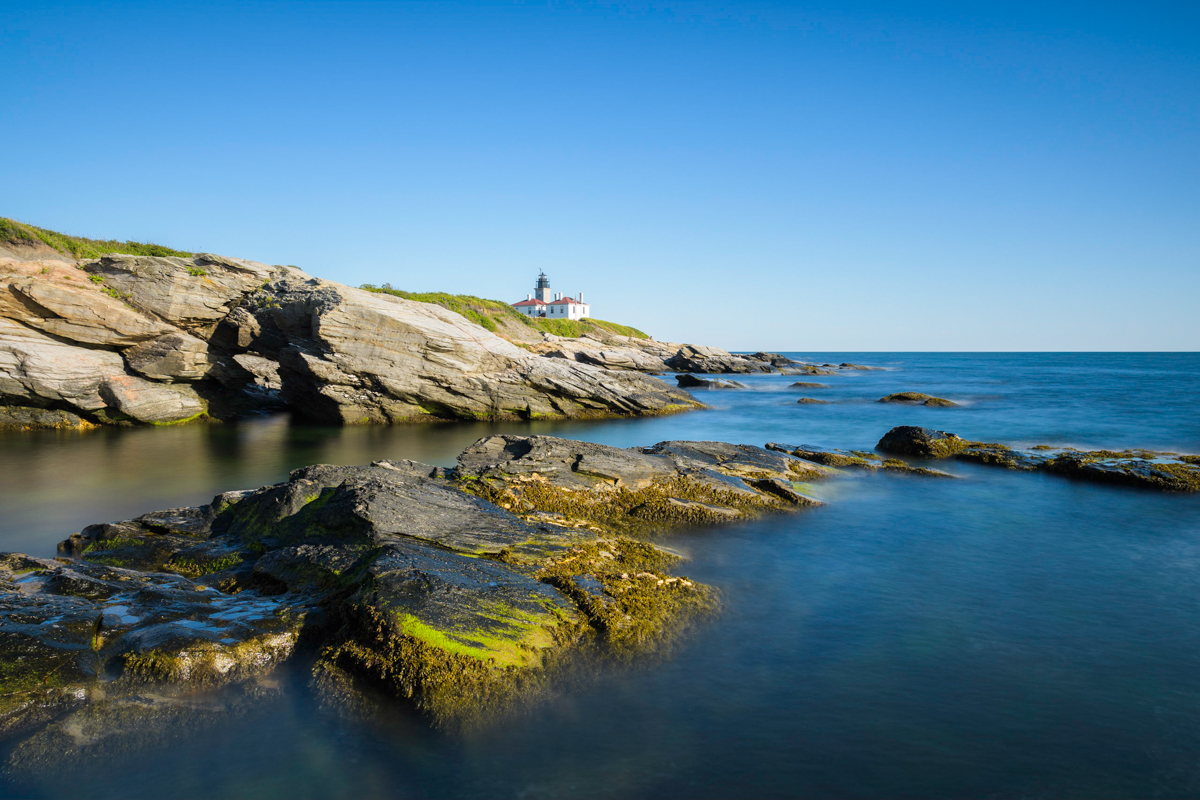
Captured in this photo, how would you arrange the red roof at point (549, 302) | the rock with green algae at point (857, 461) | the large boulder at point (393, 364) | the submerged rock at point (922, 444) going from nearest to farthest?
the rock with green algae at point (857, 461), the submerged rock at point (922, 444), the large boulder at point (393, 364), the red roof at point (549, 302)

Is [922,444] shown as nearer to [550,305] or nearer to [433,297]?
[433,297]

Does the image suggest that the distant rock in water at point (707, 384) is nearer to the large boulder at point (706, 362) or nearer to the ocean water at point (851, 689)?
the large boulder at point (706, 362)

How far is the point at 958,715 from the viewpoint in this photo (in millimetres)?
6012

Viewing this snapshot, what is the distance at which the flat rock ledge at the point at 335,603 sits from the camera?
572 cm

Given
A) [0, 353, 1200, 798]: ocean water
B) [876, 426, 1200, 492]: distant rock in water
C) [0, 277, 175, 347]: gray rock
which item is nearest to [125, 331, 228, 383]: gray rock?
[0, 277, 175, 347]: gray rock

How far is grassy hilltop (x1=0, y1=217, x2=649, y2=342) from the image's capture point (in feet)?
96.3

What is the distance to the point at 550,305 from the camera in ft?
344

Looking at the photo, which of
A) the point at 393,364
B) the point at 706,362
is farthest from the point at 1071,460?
the point at 706,362

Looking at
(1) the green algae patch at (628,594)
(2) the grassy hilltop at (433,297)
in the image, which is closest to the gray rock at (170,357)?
(2) the grassy hilltop at (433,297)

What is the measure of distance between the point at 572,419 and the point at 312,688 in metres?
24.7

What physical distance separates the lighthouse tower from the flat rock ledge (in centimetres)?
9914

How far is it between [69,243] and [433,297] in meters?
32.5

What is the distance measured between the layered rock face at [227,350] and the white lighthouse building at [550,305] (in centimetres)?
7355

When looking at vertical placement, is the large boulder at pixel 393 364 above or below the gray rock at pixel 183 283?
below
